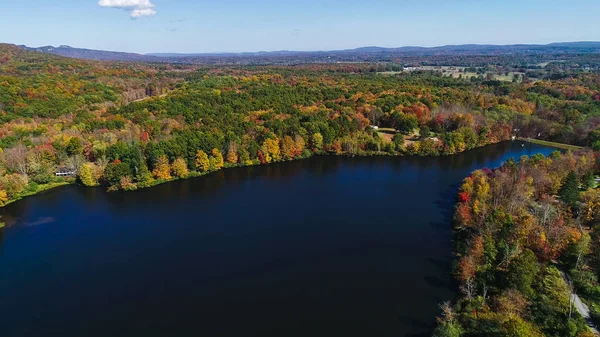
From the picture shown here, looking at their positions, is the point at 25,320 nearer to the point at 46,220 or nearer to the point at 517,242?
the point at 46,220

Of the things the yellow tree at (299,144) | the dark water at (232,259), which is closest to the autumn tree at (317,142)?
the yellow tree at (299,144)

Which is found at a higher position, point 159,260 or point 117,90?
point 117,90

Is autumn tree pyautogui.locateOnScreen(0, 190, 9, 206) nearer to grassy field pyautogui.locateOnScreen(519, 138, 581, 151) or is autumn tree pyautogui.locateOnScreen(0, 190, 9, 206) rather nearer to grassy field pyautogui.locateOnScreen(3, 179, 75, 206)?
grassy field pyautogui.locateOnScreen(3, 179, 75, 206)

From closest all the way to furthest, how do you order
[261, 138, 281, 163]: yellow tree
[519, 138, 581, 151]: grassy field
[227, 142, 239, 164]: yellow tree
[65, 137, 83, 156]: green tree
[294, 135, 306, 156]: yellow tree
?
[65, 137, 83, 156]: green tree < [227, 142, 239, 164]: yellow tree < [261, 138, 281, 163]: yellow tree < [294, 135, 306, 156]: yellow tree < [519, 138, 581, 151]: grassy field

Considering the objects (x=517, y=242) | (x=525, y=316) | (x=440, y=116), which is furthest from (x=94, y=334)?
(x=440, y=116)

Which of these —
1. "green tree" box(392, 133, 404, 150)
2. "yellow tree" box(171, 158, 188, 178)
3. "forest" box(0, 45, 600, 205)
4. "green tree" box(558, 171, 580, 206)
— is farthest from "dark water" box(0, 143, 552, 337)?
"green tree" box(392, 133, 404, 150)

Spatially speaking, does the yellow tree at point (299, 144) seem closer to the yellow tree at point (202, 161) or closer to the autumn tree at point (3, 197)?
the yellow tree at point (202, 161)
